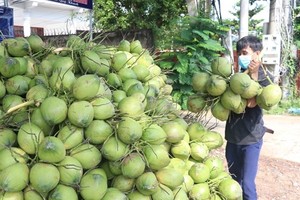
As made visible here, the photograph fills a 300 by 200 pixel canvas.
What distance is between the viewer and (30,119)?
157 cm

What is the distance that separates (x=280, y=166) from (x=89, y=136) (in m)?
4.00

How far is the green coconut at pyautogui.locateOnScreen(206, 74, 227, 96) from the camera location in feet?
7.08

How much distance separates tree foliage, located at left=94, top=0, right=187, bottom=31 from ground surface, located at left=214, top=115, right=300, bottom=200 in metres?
4.34

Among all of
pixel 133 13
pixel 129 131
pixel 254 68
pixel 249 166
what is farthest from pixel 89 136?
pixel 133 13

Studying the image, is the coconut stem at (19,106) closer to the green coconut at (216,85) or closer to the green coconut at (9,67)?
the green coconut at (9,67)

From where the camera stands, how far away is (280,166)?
16.3ft

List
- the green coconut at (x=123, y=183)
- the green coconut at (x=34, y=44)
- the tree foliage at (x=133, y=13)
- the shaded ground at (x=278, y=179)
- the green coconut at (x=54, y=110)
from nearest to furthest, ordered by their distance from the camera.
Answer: the green coconut at (x=54, y=110) → the green coconut at (x=123, y=183) → the green coconut at (x=34, y=44) → the shaded ground at (x=278, y=179) → the tree foliage at (x=133, y=13)

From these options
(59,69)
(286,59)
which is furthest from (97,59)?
(286,59)

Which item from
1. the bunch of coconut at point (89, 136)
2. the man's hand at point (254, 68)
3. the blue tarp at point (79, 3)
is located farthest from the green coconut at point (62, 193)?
the blue tarp at point (79, 3)

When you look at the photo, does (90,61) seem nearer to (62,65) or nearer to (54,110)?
(62,65)

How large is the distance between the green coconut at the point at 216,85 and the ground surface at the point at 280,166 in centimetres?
227

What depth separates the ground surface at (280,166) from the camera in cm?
416

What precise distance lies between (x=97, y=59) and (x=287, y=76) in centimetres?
839

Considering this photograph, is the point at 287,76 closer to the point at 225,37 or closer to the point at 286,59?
the point at 286,59
